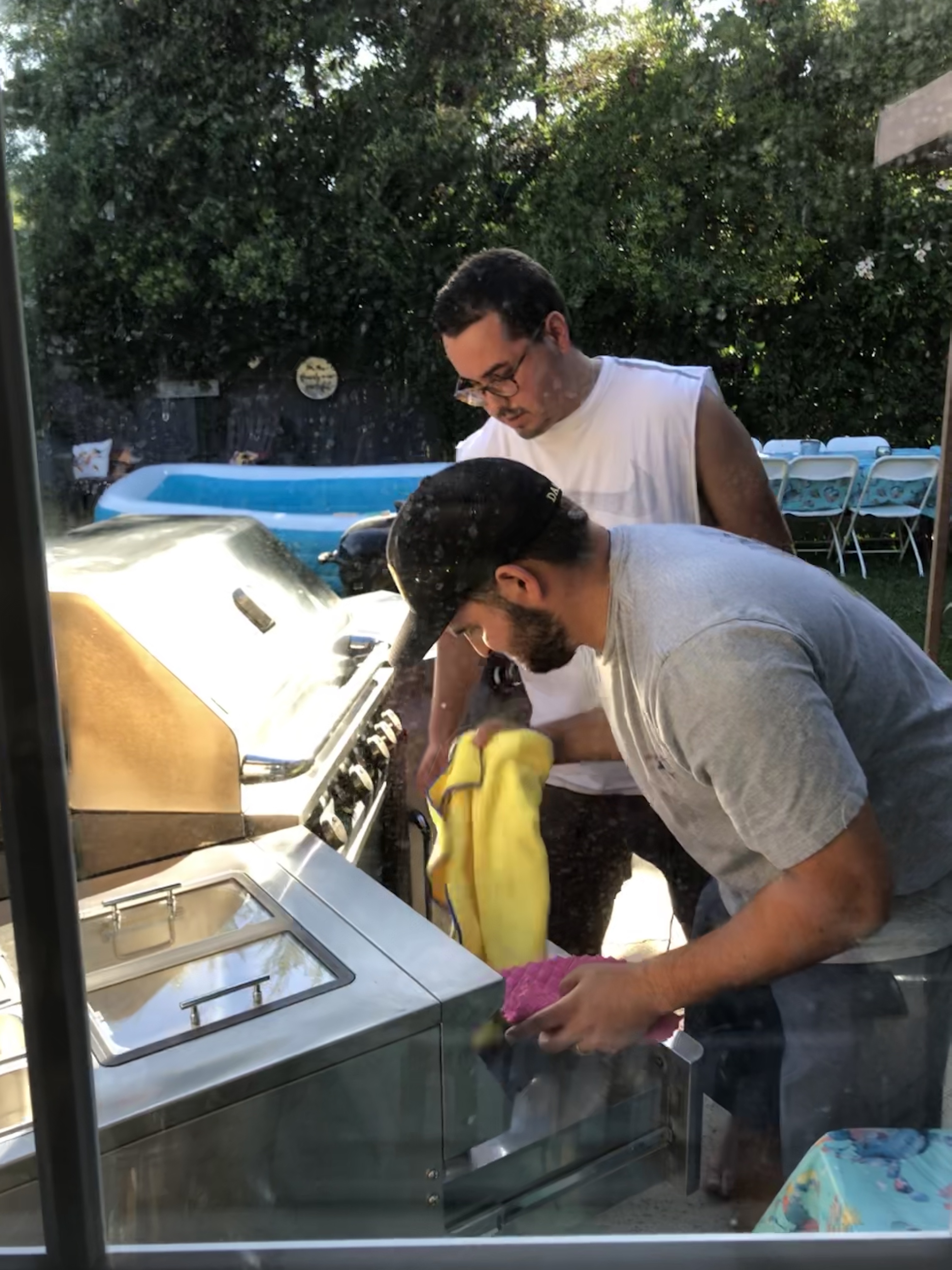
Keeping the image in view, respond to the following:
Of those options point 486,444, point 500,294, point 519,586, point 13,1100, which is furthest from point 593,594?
point 13,1100

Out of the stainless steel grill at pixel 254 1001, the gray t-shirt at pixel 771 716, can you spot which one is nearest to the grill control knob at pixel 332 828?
the stainless steel grill at pixel 254 1001

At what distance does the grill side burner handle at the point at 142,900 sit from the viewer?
3.19 feet

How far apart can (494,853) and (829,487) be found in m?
0.53

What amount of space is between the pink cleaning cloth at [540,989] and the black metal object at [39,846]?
47 cm

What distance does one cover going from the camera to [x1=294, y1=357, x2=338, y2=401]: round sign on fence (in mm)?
936

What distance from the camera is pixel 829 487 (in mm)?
952

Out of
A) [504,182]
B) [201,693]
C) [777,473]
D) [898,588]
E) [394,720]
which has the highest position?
[504,182]

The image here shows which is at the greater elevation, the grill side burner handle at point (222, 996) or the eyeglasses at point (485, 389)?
the eyeglasses at point (485, 389)

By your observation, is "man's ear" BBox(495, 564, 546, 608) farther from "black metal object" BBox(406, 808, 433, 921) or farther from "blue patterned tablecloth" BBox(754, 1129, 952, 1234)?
"blue patterned tablecloth" BBox(754, 1129, 952, 1234)

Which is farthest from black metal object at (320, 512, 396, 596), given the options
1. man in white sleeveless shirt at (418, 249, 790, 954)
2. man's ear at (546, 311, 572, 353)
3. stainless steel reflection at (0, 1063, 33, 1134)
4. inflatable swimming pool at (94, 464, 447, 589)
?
stainless steel reflection at (0, 1063, 33, 1134)

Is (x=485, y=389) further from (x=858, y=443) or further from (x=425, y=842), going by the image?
(x=425, y=842)

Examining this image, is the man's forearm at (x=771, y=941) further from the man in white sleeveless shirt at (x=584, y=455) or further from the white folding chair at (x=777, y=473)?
the white folding chair at (x=777, y=473)

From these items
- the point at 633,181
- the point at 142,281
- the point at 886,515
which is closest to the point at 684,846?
the point at 886,515

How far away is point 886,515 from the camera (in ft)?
3.06
